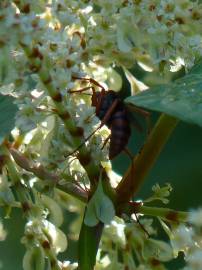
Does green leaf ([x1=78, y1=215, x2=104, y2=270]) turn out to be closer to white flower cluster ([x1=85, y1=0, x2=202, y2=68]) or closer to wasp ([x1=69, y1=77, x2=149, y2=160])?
wasp ([x1=69, y1=77, x2=149, y2=160])

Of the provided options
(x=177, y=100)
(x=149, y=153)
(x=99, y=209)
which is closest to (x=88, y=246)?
(x=99, y=209)

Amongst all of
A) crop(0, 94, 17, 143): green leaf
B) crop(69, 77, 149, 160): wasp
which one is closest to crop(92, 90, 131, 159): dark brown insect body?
crop(69, 77, 149, 160): wasp

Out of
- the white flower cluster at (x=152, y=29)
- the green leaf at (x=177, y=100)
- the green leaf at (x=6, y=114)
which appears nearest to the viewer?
the green leaf at (x=177, y=100)

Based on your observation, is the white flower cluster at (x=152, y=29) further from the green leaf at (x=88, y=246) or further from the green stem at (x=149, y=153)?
the green leaf at (x=88, y=246)

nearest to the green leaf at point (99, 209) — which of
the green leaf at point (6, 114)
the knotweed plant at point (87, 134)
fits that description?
the knotweed plant at point (87, 134)

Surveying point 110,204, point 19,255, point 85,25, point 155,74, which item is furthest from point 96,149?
point 19,255

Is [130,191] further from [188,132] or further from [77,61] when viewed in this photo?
[188,132]
